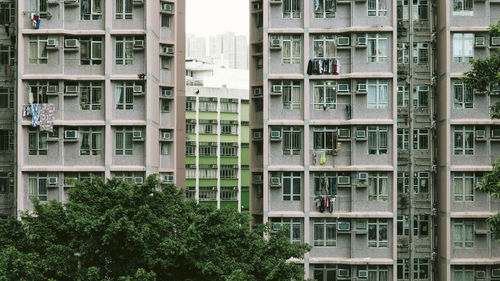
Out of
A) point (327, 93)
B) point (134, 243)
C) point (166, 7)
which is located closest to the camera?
point (134, 243)

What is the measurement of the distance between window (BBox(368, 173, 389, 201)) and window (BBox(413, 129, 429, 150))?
225 centimetres

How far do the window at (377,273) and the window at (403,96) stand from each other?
671cm

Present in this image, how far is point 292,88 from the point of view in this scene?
27797 mm

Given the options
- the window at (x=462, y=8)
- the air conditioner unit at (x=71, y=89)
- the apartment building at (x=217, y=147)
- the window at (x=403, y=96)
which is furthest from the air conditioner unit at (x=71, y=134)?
the apartment building at (x=217, y=147)

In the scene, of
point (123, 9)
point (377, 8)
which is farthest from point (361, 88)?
point (123, 9)

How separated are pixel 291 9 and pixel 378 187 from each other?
7.91m

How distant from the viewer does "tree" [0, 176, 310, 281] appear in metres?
19.2

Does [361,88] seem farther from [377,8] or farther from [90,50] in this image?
[90,50]

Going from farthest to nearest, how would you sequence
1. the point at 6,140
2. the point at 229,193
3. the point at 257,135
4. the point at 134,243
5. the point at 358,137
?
1. the point at 229,193
2. the point at 257,135
3. the point at 6,140
4. the point at 358,137
5. the point at 134,243

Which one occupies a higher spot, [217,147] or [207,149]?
[217,147]

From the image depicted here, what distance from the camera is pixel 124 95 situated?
2750 cm

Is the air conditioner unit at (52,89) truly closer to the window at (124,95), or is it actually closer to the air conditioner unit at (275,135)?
the window at (124,95)

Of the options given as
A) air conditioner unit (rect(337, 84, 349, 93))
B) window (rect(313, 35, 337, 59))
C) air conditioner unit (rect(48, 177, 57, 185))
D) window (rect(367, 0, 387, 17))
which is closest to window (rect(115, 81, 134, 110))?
air conditioner unit (rect(48, 177, 57, 185))

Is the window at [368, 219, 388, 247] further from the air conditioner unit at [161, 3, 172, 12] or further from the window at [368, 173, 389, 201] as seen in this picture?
the air conditioner unit at [161, 3, 172, 12]
